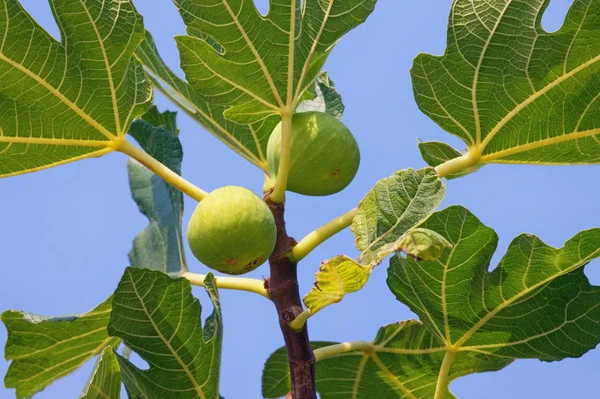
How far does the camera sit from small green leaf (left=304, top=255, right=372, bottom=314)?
138cm

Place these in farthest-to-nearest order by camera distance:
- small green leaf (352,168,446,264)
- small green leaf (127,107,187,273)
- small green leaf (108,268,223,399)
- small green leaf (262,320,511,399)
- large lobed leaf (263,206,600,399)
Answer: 1. small green leaf (127,107,187,273)
2. small green leaf (262,320,511,399)
3. large lobed leaf (263,206,600,399)
4. small green leaf (108,268,223,399)
5. small green leaf (352,168,446,264)

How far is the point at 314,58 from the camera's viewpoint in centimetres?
170

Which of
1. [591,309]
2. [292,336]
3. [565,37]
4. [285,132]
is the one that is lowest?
[292,336]

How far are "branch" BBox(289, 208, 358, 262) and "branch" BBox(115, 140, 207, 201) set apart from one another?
25 centimetres

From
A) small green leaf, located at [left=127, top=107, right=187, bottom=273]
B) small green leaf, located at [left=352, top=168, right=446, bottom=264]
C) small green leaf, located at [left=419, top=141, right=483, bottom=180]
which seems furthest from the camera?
small green leaf, located at [left=127, top=107, right=187, bottom=273]

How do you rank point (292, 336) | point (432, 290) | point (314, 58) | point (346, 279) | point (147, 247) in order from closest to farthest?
point (346, 279)
point (292, 336)
point (314, 58)
point (432, 290)
point (147, 247)

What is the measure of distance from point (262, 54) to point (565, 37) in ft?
2.06

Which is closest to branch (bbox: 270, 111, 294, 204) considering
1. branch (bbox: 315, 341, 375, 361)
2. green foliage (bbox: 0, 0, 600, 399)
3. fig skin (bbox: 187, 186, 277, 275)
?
green foliage (bbox: 0, 0, 600, 399)

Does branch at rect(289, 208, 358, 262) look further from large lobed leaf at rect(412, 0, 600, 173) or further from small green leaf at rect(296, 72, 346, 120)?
small green leaf at rect(296, 72, 346, 120)

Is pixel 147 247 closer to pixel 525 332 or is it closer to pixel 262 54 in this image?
pixel 262 54

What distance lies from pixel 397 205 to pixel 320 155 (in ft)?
0.69

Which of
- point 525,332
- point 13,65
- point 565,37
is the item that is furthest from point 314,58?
point 525,332

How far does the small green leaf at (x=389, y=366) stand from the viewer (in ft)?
6.73

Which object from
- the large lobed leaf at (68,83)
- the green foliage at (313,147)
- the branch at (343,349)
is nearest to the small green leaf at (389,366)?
the branch at (343,349)
